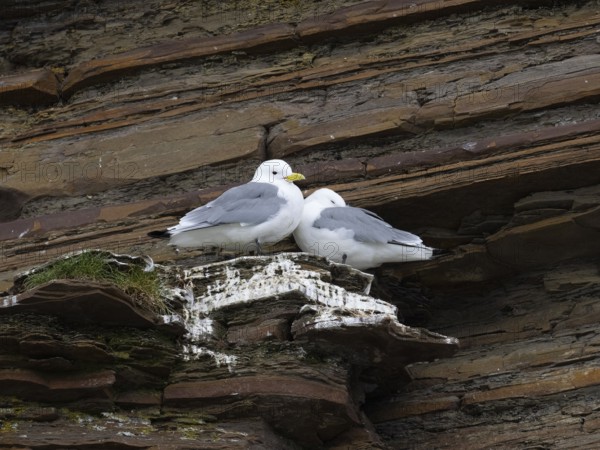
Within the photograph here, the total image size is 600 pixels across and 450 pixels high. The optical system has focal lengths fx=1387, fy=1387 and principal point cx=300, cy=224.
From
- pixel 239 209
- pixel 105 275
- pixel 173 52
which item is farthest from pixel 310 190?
pixel 105 275

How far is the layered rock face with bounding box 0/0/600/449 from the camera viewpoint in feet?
30.3

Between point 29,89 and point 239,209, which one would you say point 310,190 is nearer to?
point 239,209

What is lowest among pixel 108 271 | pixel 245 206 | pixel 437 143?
pixel 108 271

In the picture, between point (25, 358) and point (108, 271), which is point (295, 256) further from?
point (25, 358)

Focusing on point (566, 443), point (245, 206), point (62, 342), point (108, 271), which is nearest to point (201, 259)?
point (245, 206)

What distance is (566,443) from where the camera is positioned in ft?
Result: 32.4

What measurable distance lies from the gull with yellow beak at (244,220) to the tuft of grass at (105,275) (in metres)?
0.77

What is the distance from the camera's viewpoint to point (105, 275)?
31.4 feet

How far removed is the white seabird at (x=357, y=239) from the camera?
1066 centimetres

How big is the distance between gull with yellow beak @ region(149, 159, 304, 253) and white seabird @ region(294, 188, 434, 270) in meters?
0.21

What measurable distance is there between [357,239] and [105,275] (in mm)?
2111

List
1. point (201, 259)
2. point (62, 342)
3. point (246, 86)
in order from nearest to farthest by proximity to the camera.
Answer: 1. point (62, 342)
2. point (201, 259)
3. point (246, 86)

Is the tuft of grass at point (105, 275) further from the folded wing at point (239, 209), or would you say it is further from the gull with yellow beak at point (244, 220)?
the folded wing at point (239, 209)

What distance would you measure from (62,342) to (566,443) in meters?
3.64
